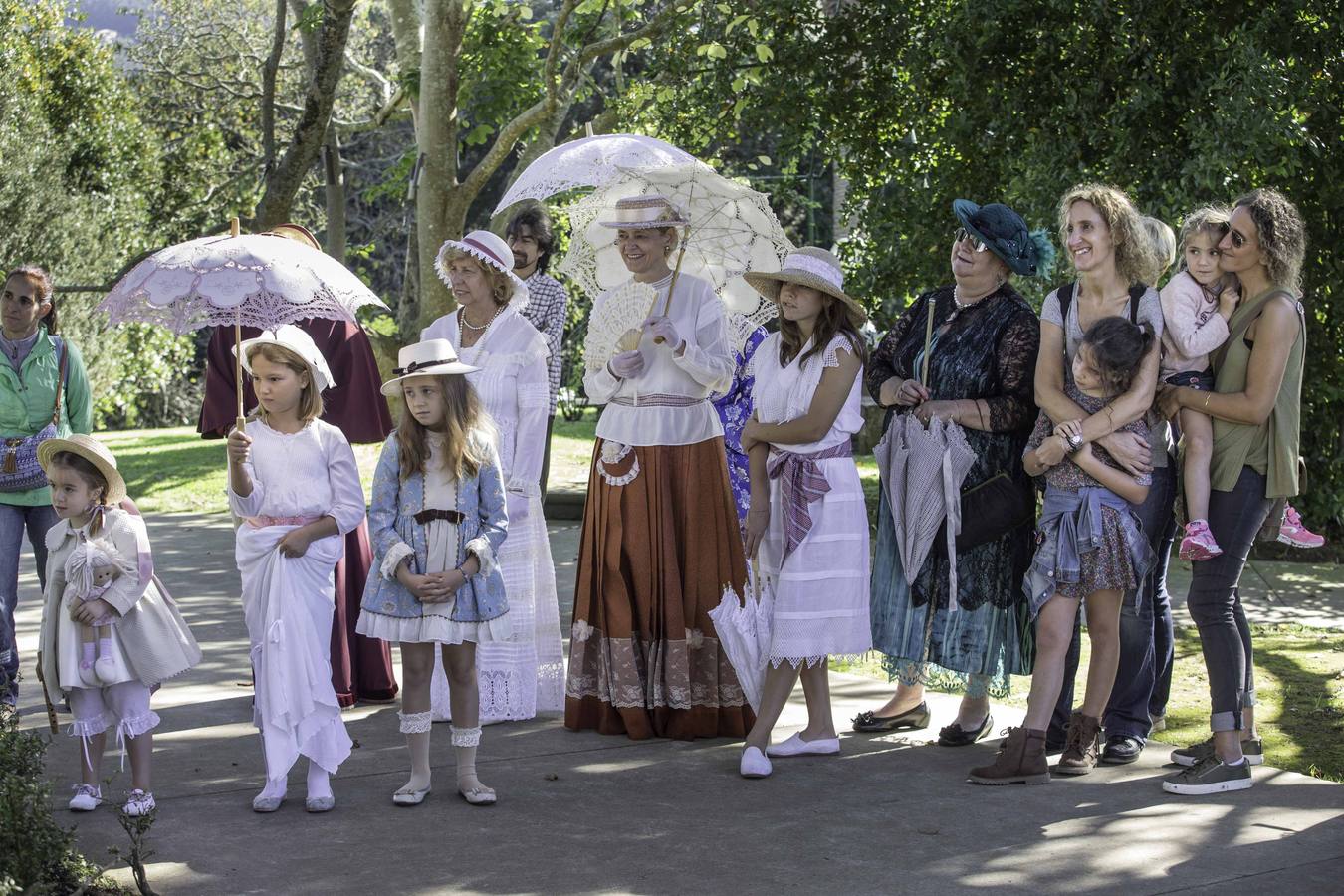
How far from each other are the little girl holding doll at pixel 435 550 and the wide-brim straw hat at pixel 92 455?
2.80ft

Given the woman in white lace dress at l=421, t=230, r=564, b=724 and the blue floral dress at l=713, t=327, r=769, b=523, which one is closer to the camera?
the woman in white lace dress at l=421, t=230, r=564, b=724

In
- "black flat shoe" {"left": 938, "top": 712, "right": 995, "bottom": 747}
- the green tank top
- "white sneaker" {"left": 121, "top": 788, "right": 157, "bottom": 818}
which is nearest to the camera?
"white sneaker" {"left": 121, "top": 788, "right": 157, "bottom": 818}

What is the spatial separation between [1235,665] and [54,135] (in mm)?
17241

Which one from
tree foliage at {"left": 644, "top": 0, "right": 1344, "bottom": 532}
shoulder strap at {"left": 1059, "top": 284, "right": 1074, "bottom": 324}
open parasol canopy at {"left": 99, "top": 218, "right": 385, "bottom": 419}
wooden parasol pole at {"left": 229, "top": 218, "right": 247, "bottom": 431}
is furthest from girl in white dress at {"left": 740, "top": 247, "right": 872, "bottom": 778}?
tree foliage at {"left": 644, "top": 0, "right": 1344, "bottom": 532}

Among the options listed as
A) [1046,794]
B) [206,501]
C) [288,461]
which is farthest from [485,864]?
[206,501]

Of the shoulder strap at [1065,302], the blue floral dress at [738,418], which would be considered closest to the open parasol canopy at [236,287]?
the blue floral dress at [738,418]

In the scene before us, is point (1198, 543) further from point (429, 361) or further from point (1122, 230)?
point (429, 361)

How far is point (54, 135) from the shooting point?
61.6 ft

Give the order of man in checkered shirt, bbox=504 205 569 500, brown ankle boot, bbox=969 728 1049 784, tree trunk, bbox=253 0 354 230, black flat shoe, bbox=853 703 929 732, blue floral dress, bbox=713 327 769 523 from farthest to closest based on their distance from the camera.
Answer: tree trunk, bbox=253 0 354 230 → blue floral dress, bbox=713 327 769 523 → man in checkered shirt, bbox=504 205 569 500 → black flat shoe, bbox=853 703 929 732 → brown ankle boot, bbox=969 728 1049 784

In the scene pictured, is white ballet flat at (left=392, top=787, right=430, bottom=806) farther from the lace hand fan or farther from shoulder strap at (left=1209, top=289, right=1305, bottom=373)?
shoulder strap at (left=1209, top=289, right=1305, bottom=373)

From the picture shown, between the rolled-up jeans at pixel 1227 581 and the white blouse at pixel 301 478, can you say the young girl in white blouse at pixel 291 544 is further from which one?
the rolled-up jeans at pixel 1227 581

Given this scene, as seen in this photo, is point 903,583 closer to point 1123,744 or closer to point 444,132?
point 1123,744

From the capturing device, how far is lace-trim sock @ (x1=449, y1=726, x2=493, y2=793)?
507 cm

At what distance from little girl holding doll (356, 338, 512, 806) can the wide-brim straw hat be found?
2.80ft
